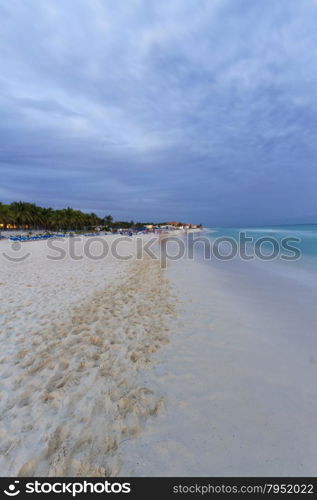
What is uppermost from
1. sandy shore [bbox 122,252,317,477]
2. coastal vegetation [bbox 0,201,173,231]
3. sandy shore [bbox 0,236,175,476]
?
coastal vegetation [bbox 0,201,173,231]

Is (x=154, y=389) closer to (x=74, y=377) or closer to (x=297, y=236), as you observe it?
(x=74, y=377)

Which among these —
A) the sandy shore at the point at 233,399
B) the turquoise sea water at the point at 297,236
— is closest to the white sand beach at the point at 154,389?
the sandy shore at the point at 233,399

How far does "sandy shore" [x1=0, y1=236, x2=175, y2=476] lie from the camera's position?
216 centimetres

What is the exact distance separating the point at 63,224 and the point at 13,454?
82.1 metres

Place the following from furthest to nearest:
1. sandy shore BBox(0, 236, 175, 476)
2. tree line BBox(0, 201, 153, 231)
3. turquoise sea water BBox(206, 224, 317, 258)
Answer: tree line BBox(0, 201, 153, 231)
turquoise sea water BBox(206, 224, 317, 258)
sandy shore BBox(0, 236, 175, 476)

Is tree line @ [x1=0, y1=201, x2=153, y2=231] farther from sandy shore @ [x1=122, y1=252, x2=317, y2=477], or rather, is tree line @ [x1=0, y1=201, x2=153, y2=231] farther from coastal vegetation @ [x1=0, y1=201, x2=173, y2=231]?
sandy shore @ [x1=122, y1=252, x2=317, y2=477]

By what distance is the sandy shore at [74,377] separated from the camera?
216 centimetres

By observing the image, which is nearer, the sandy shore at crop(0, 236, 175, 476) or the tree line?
the sandy shore at crop(0, 236, 175, 476)

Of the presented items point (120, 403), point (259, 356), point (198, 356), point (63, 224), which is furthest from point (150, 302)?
point (63, 224)

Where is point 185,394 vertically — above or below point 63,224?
below

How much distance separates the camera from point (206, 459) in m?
2.19

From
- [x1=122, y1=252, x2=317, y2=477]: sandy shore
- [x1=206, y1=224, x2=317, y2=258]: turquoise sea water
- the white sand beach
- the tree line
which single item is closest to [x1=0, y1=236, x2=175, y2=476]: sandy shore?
the white sand beach

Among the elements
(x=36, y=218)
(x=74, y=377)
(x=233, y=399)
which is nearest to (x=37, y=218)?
(x=36, y=218)
